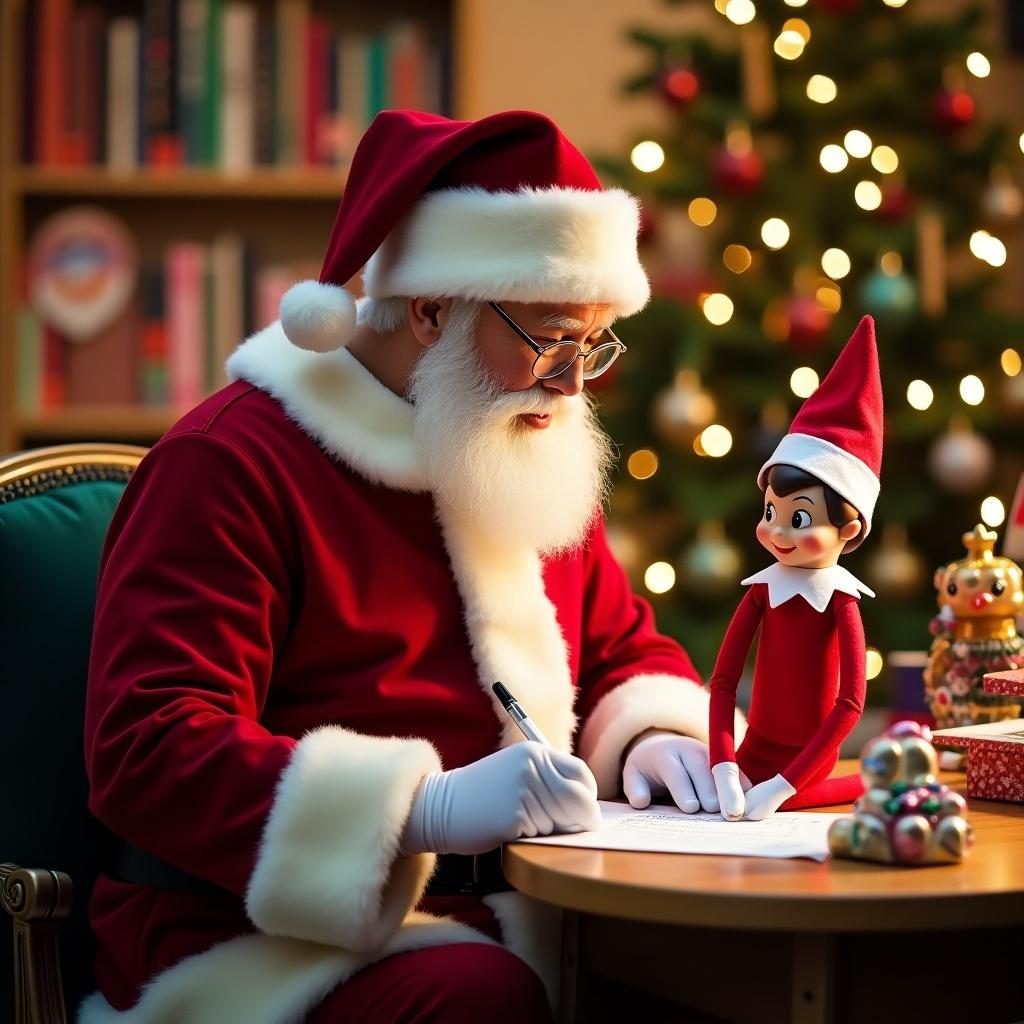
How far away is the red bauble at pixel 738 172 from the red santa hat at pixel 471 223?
137cm

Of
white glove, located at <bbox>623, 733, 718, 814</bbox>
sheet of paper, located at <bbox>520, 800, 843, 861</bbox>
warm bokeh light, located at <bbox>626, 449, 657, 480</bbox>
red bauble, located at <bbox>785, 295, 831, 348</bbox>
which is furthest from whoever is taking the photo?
warm bokeh light, located at <bbox>626, 449, 657, 480</bbox>

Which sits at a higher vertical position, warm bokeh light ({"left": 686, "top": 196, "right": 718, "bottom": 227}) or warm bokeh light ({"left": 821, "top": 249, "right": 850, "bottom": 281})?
warm bokeh light ({"left": 686, "top": 196, "right": 718, "bottom": 227})

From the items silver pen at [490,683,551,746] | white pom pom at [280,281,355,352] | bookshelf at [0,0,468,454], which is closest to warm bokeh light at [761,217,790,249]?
bookshelf at [0,0,468,454]

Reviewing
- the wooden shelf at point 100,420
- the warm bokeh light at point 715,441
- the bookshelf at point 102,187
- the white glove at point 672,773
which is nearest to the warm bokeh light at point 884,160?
the warm bokeh light at point 715,441

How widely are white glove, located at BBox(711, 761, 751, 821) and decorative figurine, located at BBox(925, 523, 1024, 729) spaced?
321mm

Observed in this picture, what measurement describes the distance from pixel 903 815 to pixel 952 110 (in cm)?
212

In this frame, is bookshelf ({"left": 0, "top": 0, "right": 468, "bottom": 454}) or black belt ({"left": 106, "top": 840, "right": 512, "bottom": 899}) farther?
bookshelf ({"left": 0, "top": 0, "right": 468, "bottom": 454})

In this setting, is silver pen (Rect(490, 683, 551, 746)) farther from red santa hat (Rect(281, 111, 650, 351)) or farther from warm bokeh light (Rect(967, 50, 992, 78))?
warm bokeh light (Rect(967, 50, 992, 78))

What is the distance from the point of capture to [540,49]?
3279mm

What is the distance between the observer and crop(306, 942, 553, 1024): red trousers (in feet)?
3.73

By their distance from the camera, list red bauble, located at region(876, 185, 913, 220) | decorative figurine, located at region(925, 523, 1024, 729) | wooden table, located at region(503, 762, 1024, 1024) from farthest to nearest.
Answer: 1. red bauble, located at region(876, 185, 913, 220)
2. decorative figurine, located at region(925, 523, 1024, 729)
3. wooden table, located at region(503, 762, 1024, 1024)

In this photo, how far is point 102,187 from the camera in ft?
9.25

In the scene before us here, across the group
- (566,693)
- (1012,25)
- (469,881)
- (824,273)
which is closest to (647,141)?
(824,273)

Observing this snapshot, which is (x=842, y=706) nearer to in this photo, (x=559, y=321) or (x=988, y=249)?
(x=559, y=321)
